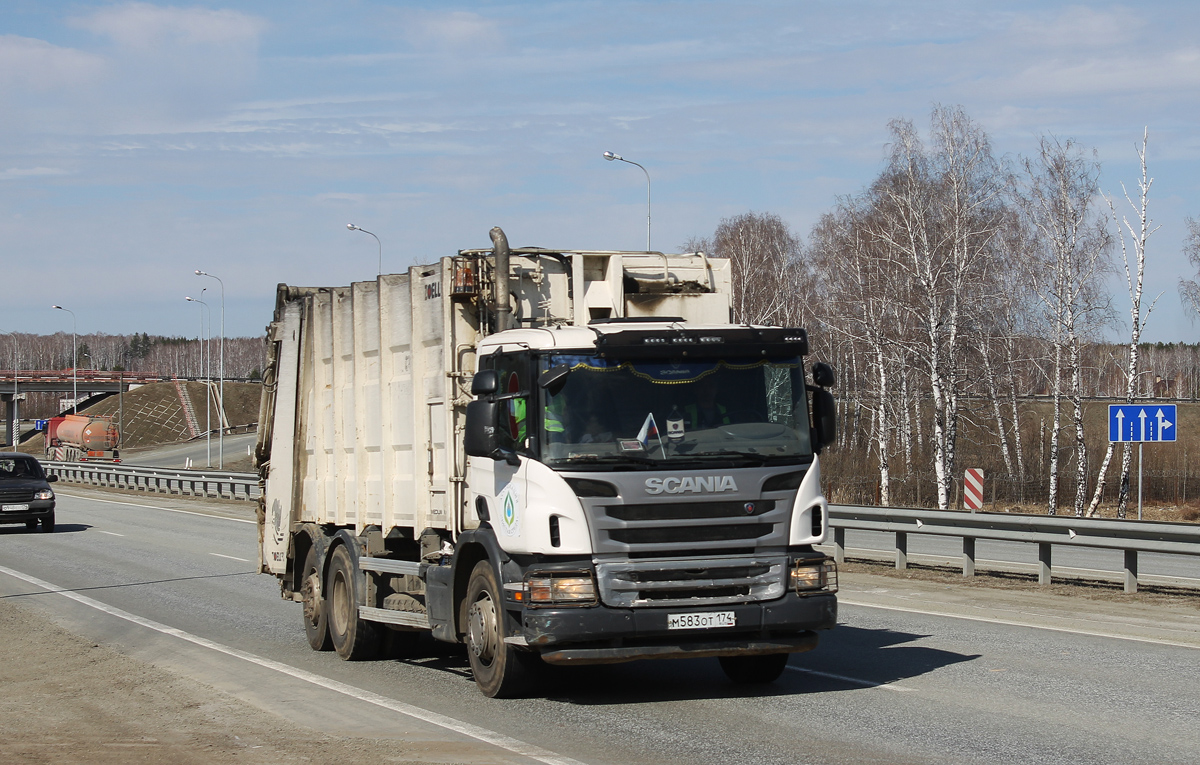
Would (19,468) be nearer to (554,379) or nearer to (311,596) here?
(311,596)

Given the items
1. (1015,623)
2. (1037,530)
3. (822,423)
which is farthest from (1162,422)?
(822,423)

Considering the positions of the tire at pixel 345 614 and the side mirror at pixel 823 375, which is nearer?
the side mirror at pixel 823 375

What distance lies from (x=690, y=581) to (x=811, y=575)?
0.88 meters

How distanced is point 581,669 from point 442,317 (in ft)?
10.0

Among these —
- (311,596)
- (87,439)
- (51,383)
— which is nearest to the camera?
(311,596)

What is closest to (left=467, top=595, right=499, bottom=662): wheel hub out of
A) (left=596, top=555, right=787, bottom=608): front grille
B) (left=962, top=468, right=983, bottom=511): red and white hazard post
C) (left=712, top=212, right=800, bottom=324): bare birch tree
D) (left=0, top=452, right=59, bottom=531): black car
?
(left=596, top=555, right=787, bottom=608): front grille

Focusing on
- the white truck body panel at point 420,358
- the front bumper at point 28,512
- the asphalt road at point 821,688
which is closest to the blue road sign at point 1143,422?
the asphalt road at point 821,688

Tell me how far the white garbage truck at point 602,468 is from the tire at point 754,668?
22mm

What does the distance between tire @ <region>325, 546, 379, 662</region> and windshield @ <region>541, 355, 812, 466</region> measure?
11.5 ft

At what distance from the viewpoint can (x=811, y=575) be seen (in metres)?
8.44

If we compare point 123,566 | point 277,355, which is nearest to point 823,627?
point 277,355

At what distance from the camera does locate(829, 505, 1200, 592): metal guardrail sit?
14.2 meters

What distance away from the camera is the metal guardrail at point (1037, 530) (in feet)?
46.7

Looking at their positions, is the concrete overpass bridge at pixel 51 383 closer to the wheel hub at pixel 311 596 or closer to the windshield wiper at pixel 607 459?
the wheel hub at pixel 311 596
